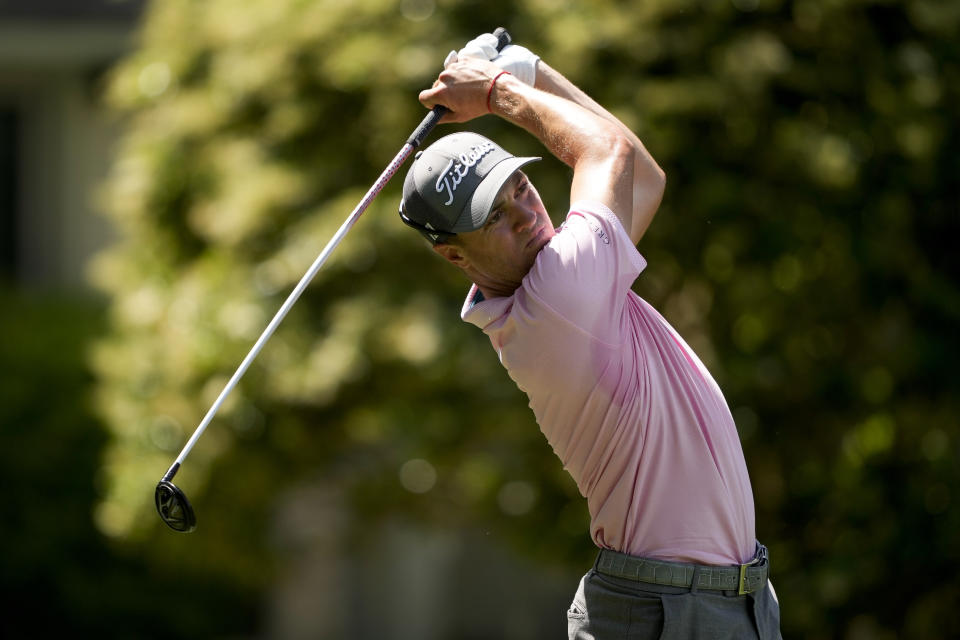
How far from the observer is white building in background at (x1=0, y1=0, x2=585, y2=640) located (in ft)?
29.7

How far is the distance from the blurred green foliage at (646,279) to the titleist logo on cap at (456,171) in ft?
8.62

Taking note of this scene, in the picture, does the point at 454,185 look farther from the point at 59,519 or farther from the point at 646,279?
the point at 59,519

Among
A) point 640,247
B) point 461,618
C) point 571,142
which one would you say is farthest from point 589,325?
point 461,618

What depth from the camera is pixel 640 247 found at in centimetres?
544

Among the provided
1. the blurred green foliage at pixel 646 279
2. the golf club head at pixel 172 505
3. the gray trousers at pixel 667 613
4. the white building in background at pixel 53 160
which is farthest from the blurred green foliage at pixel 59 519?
the gray trousers at pixel 667 613

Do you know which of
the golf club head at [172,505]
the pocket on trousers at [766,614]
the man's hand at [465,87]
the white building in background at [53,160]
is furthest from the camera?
the white building in background at [53,160]

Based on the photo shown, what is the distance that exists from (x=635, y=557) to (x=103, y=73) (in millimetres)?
7820

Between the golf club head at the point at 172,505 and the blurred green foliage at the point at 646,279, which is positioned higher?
the golf club head at the point at 172,505

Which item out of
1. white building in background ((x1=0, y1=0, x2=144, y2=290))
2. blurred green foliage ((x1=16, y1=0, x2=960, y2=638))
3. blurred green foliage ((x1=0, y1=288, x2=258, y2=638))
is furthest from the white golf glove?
white building in background ((x1=0, y1=0, x2=144, y2=290))

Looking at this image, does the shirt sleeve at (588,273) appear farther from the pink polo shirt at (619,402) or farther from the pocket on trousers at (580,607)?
the pocket on trousers at (580,607)

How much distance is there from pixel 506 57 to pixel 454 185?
51cm

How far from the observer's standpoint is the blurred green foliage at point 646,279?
213 inches

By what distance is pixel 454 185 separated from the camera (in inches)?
103

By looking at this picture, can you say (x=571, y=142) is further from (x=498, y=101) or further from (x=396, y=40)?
(x=396, y=40)
